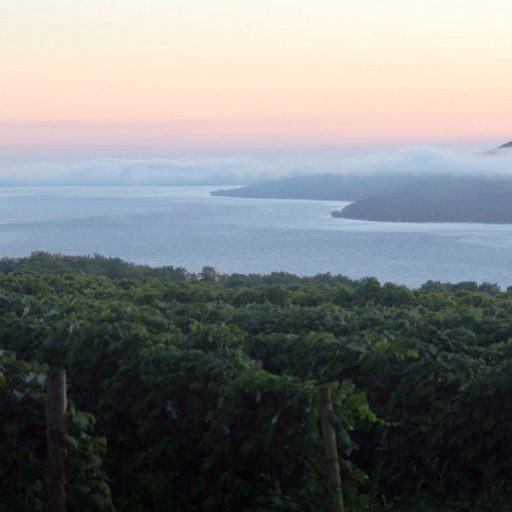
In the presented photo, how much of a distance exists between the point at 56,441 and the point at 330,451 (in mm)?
1742

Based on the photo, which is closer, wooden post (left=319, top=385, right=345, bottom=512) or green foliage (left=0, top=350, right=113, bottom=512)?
wooden post (left=319, top=385, right=345, bottom=512)

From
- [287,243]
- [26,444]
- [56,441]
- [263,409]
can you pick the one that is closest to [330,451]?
[263,409]

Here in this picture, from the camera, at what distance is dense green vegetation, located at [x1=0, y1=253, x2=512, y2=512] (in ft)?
21.2

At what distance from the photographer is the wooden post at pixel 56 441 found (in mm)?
5918

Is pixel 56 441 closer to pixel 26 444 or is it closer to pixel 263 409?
pixel 26 444

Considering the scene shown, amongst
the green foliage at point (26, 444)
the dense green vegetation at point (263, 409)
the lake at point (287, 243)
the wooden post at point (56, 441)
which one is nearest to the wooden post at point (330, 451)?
the dense green vegetation at point (263, 409)

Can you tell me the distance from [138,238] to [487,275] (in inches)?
1220

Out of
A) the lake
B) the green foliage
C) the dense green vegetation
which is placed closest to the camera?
the green foliage

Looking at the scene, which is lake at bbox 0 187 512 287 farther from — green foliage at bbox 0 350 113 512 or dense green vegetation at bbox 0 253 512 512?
green foliage at bbox 0 350 113 512

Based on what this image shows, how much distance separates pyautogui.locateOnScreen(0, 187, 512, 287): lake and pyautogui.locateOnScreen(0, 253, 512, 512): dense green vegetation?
2222cm

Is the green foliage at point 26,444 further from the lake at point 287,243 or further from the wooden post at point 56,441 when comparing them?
the lake at point 287,243

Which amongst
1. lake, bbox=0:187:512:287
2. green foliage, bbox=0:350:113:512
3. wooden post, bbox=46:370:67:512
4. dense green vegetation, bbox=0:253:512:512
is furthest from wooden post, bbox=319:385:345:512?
lake, bbox=0:187:512:287

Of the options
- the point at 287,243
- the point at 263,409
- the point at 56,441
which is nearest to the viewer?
the point at 56,441

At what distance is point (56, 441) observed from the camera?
5969 millimetres
